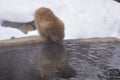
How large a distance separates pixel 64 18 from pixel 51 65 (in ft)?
10.5

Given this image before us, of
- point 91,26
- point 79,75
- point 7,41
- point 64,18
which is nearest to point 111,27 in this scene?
point 91,26

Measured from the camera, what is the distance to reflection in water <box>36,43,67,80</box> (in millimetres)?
5334

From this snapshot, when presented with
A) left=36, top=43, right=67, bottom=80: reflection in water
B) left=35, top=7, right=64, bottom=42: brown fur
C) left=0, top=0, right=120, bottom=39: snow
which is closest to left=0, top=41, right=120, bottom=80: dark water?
left=36, top=43, right=67, bottom=80: reflection in water

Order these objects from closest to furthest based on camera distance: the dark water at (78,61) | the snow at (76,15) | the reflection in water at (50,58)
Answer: the dark water at (78,61) < the reflection in water at (50,58) < the snow at (76,15)

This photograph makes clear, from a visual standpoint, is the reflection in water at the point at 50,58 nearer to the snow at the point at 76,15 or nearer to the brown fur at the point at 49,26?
the brown fur at the point at 49,26

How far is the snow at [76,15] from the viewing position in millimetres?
8266

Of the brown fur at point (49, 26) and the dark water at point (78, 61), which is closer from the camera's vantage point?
the dark water at point (78, 61)

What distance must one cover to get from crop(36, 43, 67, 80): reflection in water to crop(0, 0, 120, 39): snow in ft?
5.08

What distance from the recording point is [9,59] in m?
5.82

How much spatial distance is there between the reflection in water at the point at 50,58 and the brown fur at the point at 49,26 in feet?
0.51

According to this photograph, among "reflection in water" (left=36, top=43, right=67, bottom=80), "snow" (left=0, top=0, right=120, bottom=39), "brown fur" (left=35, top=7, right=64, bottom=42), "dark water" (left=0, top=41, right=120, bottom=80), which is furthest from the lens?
"snow" (left=0, top=0, right=120, bottom=39)

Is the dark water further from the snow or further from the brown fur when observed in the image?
the snow

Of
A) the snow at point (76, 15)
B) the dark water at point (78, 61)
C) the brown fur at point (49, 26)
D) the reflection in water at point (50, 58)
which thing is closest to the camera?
the dark water at point (78, 61)

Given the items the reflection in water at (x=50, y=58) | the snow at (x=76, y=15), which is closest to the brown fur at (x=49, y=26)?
the reflection in water at (x=50, y=58)
